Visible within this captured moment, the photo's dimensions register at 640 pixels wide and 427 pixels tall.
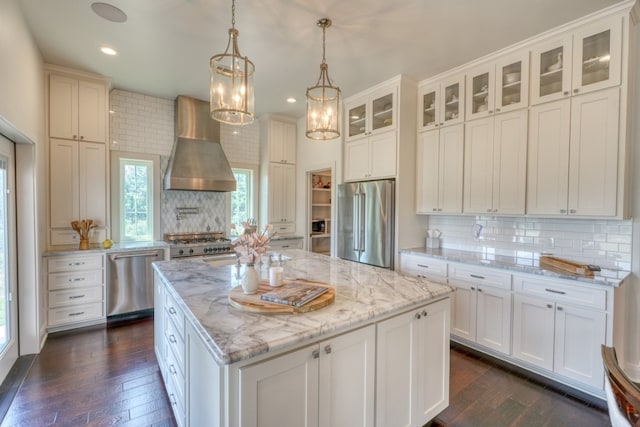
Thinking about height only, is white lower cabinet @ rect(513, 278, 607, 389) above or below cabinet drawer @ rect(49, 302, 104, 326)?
above

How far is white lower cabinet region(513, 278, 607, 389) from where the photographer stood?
223cm

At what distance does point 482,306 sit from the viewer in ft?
9.48

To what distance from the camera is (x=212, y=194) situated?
4.86 m

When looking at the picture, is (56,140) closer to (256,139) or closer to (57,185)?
(57,185)

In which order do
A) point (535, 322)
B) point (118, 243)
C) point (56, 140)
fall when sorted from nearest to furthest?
point (535, 322) → point (56, 140) → point (118, 243)

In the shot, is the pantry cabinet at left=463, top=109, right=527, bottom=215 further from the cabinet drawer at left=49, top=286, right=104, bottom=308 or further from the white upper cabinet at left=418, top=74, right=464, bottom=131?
the cabinet drawer at left=49, top=286, right=104, bottom=308

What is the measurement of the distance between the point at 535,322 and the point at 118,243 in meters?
4.87

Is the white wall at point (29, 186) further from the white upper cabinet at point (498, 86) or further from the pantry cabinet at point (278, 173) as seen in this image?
the white upper cabinet at point (498, 86)

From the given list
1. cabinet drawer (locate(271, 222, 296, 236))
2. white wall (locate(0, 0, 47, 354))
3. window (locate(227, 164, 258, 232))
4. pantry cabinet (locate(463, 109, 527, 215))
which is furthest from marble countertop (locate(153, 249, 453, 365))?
window (locate(227, 164, 258, 232))

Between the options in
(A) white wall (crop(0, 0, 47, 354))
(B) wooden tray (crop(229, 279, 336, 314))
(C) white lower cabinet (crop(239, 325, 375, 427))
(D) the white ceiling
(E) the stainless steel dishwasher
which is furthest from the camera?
(E) the stainless steel dishwasher

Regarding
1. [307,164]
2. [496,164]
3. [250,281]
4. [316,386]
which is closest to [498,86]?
[496,164]

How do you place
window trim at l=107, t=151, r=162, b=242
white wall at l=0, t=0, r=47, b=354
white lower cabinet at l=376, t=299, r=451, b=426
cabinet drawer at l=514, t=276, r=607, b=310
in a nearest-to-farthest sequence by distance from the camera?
white lower cabinet at l=376, t=299, r=451, b=426 → cabinet drawer at l=514, t=276, r=607, b=310 → white wall at l=0, t=0, r=47, b=354 → window trim at l=107, t=151, r=162, b=242

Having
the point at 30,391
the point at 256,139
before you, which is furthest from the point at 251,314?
the point at 256,139

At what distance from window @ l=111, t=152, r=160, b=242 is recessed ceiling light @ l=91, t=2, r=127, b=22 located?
82.6 inches
